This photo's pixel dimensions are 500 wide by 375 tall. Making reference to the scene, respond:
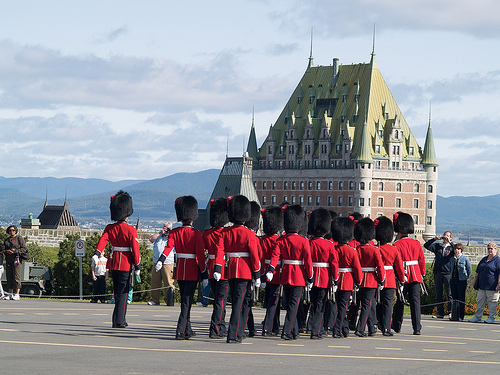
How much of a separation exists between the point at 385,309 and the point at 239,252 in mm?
3828

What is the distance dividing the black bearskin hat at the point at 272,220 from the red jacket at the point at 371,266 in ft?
5.75

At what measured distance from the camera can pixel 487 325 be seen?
74.5ft

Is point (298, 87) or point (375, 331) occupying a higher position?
point (298, 87)

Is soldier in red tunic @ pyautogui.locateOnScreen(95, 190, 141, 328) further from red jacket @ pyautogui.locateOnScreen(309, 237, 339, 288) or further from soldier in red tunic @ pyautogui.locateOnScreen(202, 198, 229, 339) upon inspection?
red jacket @ pyautogui.locateOnScreen(309, 237, 339, 288)

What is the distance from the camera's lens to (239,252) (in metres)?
16.3

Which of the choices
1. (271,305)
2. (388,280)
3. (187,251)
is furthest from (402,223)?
(187,251)

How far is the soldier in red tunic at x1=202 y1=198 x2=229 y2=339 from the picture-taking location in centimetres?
1630

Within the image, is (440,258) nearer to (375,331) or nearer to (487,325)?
(487,325)

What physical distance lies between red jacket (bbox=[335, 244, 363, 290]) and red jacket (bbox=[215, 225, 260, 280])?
2302mm

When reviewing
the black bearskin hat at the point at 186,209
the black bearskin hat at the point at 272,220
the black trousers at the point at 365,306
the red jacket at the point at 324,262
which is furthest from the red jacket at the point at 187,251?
the black trousers at the point at 365,306

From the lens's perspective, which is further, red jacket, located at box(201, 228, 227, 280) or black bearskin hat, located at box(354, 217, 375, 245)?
black bearskin hat, located at box(354, 217, 375, 245)

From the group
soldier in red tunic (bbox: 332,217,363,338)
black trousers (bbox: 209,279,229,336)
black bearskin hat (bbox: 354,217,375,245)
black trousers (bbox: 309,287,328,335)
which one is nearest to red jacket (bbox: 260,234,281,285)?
black trousers (bbox: 309,287,328,335)

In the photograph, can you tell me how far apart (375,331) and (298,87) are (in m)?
134

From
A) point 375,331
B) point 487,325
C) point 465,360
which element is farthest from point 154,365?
point 487,325
